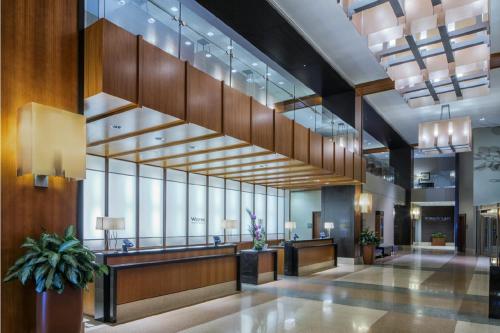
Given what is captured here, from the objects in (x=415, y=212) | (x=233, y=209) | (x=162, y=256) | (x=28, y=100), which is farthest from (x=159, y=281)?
(x=415, y=212)

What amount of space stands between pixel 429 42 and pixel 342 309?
4.81 metres

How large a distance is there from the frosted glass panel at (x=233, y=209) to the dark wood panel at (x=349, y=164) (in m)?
4.24

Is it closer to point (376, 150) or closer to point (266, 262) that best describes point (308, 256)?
point (266, 262)

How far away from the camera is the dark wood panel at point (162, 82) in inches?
212

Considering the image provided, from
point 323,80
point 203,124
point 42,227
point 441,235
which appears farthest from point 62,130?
point 441,235

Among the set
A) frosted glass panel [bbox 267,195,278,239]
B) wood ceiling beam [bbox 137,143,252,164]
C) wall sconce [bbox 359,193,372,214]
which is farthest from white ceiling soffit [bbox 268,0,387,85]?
frosted glass panel [bbox 267,195,278,239]

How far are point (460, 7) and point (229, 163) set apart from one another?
6.24 meters

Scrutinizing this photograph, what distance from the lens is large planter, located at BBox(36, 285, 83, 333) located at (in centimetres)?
364

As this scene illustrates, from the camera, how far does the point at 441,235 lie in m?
27.2

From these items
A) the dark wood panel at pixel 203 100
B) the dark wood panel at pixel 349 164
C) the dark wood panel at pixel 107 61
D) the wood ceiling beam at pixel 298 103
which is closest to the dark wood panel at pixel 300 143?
the wood ceiling beam at pixel 298 103

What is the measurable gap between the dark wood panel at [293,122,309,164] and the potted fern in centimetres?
623

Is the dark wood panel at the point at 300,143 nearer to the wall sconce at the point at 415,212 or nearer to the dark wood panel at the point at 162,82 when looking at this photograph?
the dark wood panel at the point at 162,82

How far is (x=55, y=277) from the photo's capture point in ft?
11.9

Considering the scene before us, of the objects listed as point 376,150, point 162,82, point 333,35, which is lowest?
point 162,82
